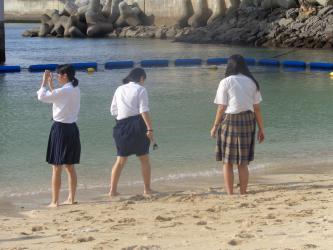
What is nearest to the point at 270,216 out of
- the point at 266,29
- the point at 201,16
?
the point at 266,29

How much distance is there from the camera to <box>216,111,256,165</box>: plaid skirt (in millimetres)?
7703

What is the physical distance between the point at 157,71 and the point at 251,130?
1868cm

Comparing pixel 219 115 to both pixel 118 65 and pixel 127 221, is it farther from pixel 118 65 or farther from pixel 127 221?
pixel 118 65

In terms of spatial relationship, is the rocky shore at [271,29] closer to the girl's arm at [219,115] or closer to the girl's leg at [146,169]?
the girl's leg at [146,169]

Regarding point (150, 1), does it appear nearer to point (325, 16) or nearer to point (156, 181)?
point (325, 16)

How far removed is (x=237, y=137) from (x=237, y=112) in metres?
0.25

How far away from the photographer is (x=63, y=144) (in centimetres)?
752

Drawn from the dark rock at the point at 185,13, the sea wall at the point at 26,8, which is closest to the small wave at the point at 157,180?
the dark rock at the point at 185,13

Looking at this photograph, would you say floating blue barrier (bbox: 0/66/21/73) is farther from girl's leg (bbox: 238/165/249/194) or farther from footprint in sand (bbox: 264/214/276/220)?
footprint in sand (bbox: 264/214/276/220)

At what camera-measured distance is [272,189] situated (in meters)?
8.41

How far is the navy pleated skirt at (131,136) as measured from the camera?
7.81 m

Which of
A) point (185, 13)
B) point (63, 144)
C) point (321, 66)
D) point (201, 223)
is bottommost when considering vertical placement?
point (321, 66)

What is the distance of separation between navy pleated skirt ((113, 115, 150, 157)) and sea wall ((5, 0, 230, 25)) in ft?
135

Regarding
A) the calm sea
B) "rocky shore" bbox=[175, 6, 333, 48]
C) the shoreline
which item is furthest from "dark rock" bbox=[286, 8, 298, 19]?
the shoreline
